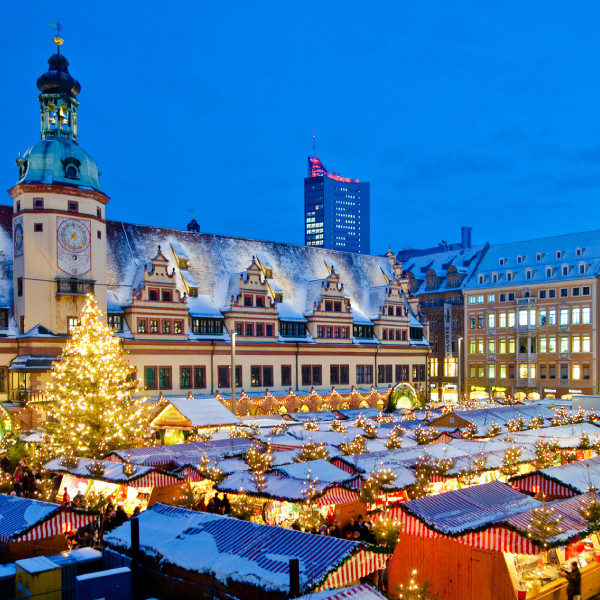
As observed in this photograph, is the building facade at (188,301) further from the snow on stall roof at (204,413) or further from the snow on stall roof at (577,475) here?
the snow on stall roof at (577,475)

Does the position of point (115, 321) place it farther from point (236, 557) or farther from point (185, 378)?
point (236, 557)

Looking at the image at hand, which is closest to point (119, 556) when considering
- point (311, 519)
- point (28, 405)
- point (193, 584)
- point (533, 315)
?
point (193, 584)

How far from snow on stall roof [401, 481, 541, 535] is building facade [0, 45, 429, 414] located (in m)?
25.1

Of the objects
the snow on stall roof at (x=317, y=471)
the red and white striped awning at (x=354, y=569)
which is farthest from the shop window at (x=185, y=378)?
the red and white striped awning at (x=354, y=569)

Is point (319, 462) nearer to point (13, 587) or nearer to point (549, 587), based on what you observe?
point (549, 587)

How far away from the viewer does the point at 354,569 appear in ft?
A: 42.7

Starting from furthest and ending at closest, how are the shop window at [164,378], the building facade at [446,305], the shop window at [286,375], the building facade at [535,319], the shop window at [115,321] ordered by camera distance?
the building facade at [446,305]
the building facade at [535,319]
the shop window at [286,375]
the shop window at [164,378]
the shop window at [115,321]

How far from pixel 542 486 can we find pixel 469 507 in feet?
16.1

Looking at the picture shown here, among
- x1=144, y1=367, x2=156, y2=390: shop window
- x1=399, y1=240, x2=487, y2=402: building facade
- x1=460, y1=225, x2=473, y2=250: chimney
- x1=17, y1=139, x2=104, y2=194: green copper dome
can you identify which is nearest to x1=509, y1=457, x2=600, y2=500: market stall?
x1=144, y1=367, x2=156, y2=390: shop window

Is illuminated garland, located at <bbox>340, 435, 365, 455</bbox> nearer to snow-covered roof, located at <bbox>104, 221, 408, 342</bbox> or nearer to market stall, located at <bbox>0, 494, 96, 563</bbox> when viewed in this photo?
market stall, located at <bbox>0, 494, 96, 563</bbox>

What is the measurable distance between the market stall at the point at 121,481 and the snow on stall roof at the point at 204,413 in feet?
30.7

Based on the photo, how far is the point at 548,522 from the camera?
1544cm

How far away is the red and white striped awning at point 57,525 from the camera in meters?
16.7

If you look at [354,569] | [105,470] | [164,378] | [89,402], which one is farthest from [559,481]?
[164,378]
